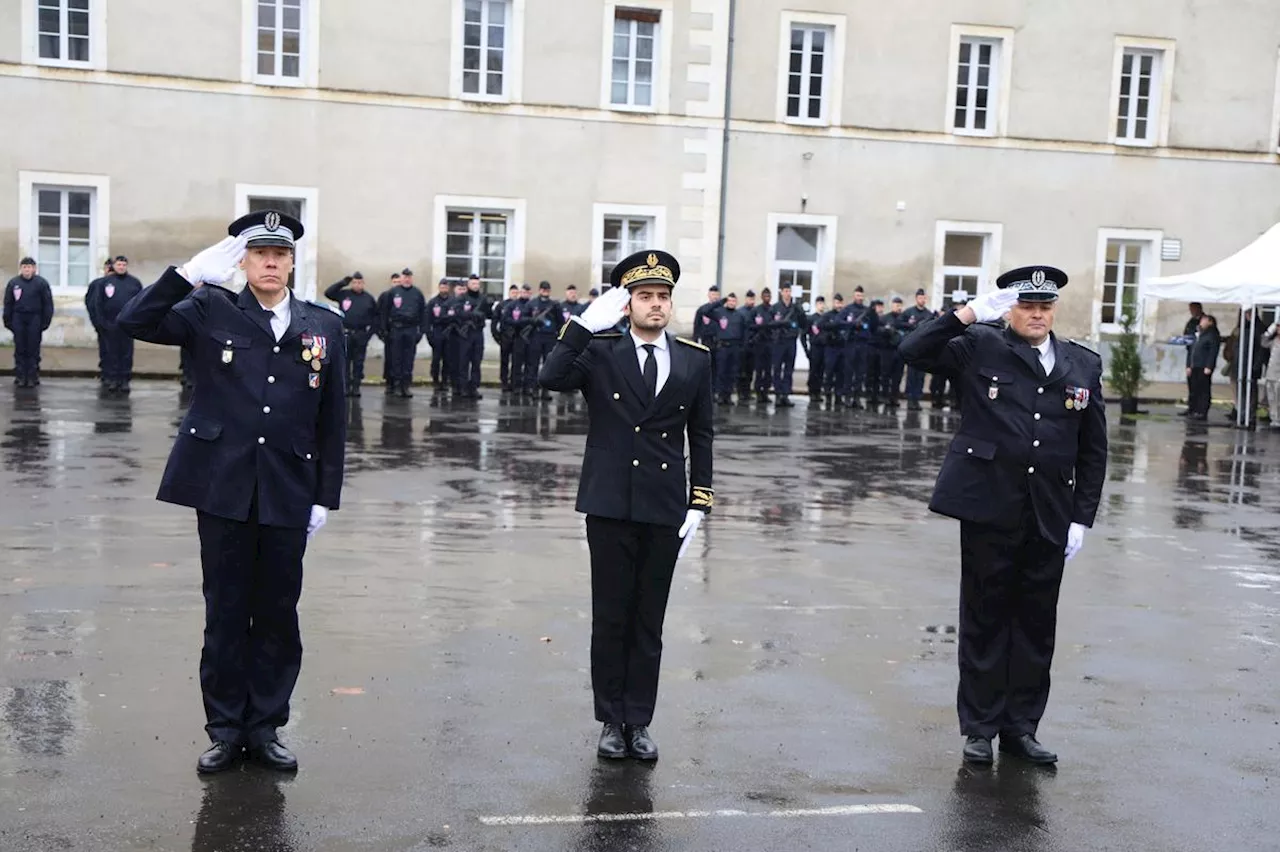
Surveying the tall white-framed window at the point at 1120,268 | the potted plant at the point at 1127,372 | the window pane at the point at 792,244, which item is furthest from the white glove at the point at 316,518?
the tall white-framed window at the point at 1120,268

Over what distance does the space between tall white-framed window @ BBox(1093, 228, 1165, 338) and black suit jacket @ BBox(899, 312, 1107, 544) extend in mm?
29013

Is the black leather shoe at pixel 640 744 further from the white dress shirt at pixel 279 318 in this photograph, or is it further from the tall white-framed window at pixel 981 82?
the tall white-framed window at pixel 981 82

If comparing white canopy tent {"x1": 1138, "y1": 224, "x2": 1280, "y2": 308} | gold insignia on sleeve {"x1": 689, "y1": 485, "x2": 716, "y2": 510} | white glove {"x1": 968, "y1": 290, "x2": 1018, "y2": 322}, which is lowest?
gold insignia on sleeve {"x1": 689, "y1": 485, "x2": 716, "y2": 510}

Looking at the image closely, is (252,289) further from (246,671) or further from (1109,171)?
(1109,171)

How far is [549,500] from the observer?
46.5ft

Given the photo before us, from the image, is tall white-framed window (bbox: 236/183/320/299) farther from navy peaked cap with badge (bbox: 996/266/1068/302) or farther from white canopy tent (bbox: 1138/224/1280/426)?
navy peaked cap with badge (bbox: 996/266/1068/302)

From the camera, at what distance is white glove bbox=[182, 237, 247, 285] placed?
20.2 ft

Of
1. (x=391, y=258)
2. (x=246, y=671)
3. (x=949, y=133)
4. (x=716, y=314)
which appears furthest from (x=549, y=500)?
(x=949, y=133)

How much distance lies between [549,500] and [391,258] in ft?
58.6

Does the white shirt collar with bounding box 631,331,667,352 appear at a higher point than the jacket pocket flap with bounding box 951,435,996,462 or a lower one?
higher

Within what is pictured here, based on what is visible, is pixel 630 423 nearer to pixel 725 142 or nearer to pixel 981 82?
pixel 725 142

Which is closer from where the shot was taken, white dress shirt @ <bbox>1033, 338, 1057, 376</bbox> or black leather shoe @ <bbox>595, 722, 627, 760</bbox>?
black leather shoe @ <bbox>595, 722, 627, 760</bbox>

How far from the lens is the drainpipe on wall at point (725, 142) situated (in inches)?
1281

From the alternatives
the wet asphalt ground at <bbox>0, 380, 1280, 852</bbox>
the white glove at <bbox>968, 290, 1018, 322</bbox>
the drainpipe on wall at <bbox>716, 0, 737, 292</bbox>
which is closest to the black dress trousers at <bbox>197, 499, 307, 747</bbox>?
the wet asphalt ground at <bbox>0, 380, 1280, 852</bbox>
